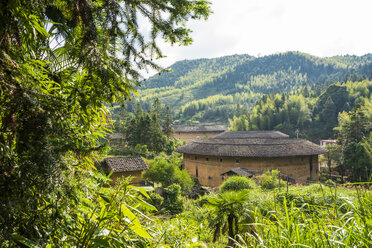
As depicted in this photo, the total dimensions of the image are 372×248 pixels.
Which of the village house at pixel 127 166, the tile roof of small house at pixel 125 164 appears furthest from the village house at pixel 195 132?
the village house at pixel 127 166

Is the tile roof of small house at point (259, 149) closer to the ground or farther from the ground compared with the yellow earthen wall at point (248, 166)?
farther from the ground

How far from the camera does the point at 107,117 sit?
184 cm

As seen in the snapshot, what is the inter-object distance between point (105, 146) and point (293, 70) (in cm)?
21829

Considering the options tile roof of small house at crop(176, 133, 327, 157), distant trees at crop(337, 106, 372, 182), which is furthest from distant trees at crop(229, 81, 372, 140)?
tile roof of small house at crop(176, 133, 327, 157)

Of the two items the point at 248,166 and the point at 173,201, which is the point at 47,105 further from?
the point at 248,166

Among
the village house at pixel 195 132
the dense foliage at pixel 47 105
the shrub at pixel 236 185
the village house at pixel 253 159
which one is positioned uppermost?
the dense foliage at pixel 47 105

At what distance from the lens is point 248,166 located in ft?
87.8

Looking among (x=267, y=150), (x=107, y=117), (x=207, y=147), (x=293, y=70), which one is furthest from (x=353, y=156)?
(x=293, y=70)

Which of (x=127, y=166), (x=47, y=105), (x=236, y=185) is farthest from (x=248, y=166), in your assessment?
(x=47, y=105)

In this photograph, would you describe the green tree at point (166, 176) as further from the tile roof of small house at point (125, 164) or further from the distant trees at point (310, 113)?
the distant trees at point (310, 113)

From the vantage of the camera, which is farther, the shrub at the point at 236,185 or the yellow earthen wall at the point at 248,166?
the yellow earthen wall at the point at 248,166

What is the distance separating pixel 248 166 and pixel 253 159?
949 millimetres

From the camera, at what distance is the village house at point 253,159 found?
2672 cm

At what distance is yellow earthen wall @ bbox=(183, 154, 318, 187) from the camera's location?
26766mm
